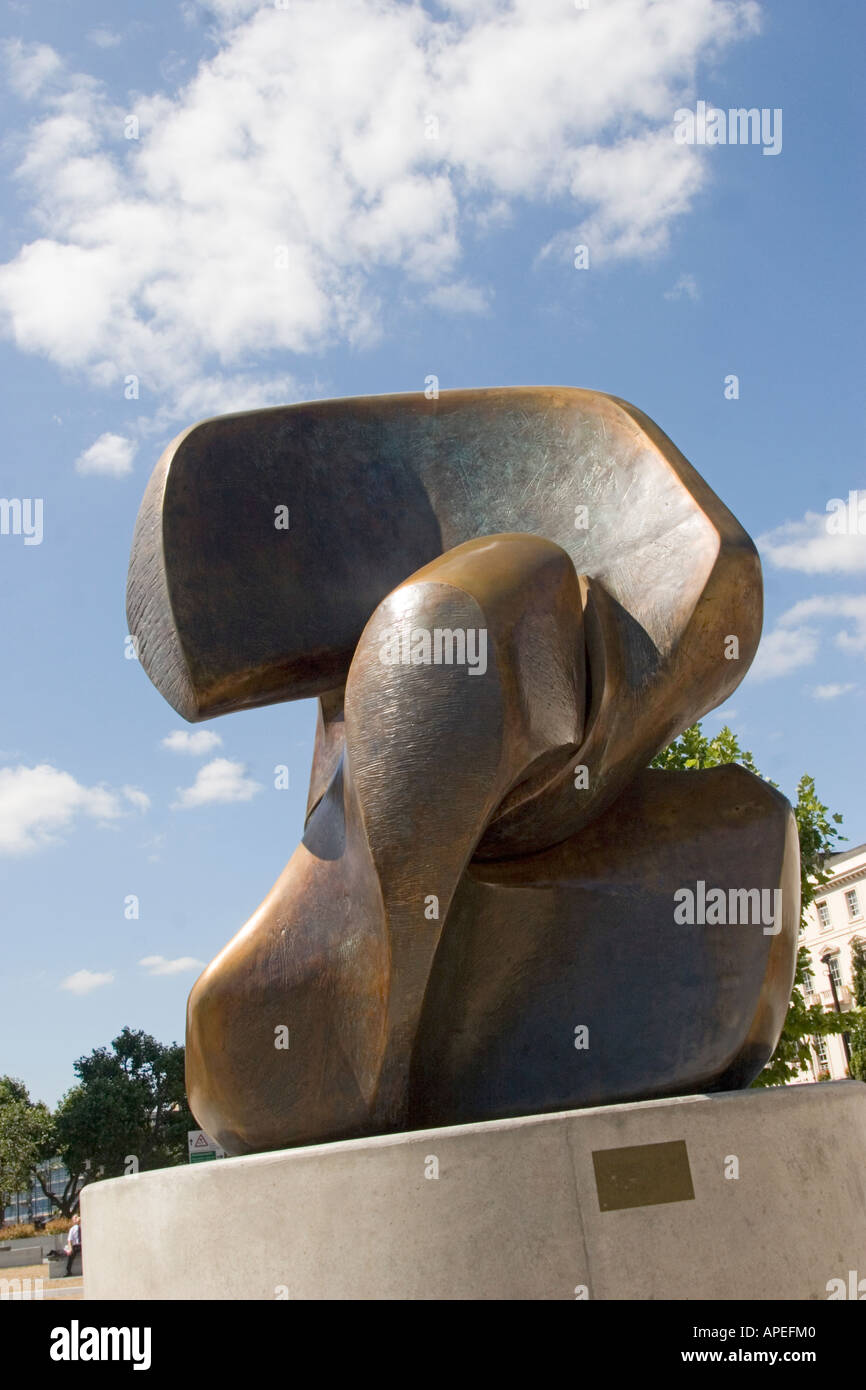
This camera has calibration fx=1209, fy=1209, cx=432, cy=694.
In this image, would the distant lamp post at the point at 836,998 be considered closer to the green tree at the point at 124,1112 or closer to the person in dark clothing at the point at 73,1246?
the green tree at the point at 124,1112

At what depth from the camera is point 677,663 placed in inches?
187

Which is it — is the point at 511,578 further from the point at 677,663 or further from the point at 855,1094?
the point at 855,1094

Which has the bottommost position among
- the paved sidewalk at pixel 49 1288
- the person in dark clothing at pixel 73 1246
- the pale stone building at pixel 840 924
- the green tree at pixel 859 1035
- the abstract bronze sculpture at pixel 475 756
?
the paved sidewalk at pixel 49 1288

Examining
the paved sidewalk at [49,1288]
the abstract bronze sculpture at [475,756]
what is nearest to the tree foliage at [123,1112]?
the paved sidewalk at [49,1288]

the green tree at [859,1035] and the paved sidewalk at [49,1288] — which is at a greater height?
the green tree at [859,1035]

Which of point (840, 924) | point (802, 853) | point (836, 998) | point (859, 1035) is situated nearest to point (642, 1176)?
point (802, 853)

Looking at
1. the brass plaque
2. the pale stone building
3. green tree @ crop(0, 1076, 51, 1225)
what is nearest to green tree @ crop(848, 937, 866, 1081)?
the pale stone building

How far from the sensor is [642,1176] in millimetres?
3826

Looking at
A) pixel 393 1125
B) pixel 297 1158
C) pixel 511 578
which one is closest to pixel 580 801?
pixel 511 578

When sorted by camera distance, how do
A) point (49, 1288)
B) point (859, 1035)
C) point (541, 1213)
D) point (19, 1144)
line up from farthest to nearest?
point (19, 1144)
point (859, 1035)
point (49, 1288)
point (541, 1213)

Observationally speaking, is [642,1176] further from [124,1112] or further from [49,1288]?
[124,1112]

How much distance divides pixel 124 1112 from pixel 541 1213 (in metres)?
43.5

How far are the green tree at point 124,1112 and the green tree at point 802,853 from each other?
31.5 meters

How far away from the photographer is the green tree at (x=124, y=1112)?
43656mm
